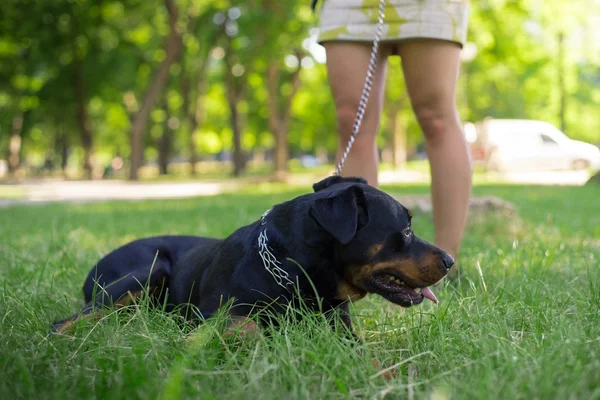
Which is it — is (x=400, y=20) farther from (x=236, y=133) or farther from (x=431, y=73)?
(x=236, y=133)

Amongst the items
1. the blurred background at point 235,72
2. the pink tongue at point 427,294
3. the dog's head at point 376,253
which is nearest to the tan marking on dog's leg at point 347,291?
the dog's head at point 376,253

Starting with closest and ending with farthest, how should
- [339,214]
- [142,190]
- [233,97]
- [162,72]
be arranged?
[339,214], [142,190], [162,72], [233,97]

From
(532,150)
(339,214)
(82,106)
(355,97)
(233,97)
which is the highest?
(233,97)

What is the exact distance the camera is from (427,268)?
305 cm

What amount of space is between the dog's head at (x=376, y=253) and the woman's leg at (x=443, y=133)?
1315mm

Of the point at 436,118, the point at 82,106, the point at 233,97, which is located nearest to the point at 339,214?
the point at 436,118

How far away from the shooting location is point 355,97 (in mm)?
4320

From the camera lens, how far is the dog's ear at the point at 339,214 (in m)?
2.92

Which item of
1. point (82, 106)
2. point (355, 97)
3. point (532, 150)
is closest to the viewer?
Answer: point (355, 97)

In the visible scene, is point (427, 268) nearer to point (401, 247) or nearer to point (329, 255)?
point (401, 247)

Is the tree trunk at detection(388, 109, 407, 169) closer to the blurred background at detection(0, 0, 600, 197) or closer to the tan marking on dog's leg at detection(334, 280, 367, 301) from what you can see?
the blurred background at detection(0, 0, 600, 197)

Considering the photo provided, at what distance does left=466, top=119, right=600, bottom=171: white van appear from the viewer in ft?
102

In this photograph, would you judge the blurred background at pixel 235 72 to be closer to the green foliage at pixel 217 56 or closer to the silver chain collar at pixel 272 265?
the green foliage at pixel 217 56

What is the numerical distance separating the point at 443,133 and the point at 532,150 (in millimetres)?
28946
